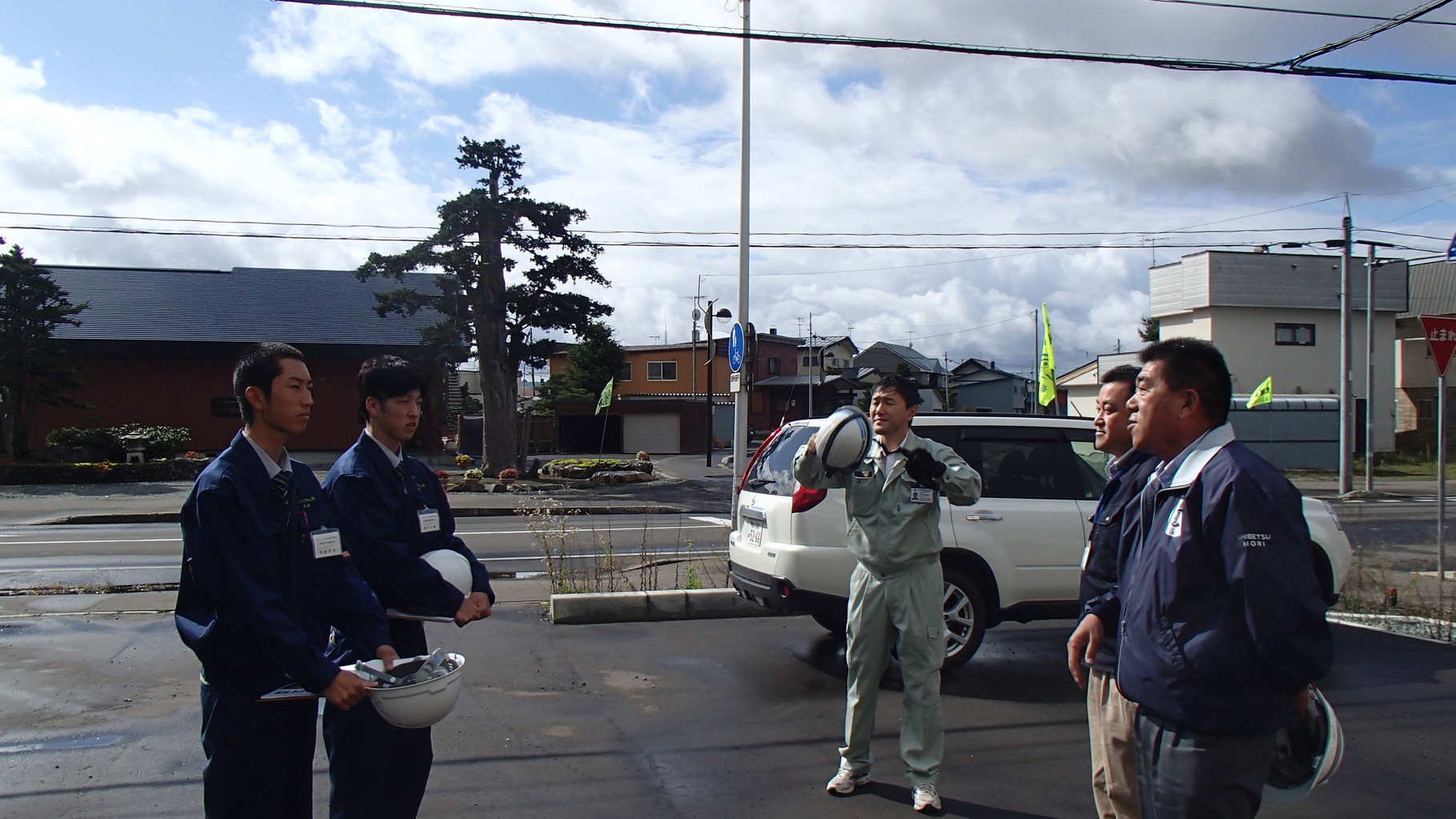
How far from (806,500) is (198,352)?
30.6m

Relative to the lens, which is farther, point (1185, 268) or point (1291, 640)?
point (1185, 268)

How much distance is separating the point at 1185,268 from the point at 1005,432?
35.2 m

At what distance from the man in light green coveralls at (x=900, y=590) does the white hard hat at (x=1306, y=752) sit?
1.72 m

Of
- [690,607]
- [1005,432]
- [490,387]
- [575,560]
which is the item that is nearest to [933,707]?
[1005,432]

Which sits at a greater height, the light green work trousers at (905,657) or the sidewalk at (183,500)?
the light green work trousers at (905,657)

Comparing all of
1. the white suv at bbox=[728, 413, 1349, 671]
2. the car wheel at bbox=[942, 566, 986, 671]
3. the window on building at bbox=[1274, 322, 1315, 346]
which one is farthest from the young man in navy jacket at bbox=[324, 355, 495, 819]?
the window on building at bbox=[1274, 322, 1315, 346]

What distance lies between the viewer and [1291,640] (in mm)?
2113

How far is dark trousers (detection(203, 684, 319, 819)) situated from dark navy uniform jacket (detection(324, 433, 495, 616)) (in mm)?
551

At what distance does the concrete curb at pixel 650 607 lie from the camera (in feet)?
24.3

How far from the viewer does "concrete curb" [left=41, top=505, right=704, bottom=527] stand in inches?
606

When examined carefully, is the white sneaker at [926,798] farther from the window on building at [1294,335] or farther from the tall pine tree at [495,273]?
the window on building at [1294,335]

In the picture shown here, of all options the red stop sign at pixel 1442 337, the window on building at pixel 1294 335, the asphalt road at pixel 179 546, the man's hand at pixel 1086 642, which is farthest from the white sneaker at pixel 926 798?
the window on building at pixel 1294 335

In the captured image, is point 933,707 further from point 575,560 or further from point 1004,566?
point 575,560

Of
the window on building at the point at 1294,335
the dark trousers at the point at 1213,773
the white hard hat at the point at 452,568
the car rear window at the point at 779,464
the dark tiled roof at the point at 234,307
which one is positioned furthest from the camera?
the window on building at the point at 1294,335
